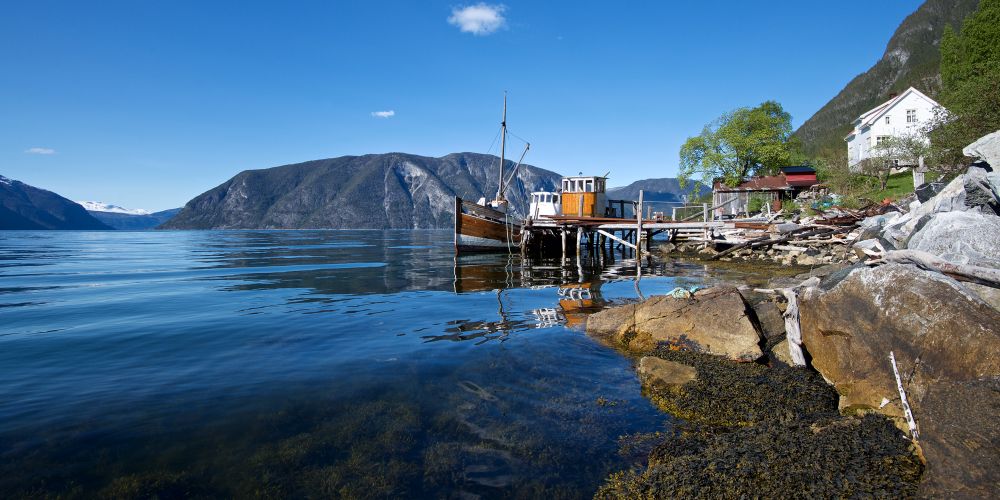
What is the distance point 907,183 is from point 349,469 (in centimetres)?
4829

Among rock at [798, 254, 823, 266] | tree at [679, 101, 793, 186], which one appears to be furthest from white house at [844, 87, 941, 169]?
rock at [798, 254, 823, 266]

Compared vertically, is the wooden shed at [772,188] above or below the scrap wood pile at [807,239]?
above

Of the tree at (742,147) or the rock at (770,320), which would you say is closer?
the rock at (770,320)

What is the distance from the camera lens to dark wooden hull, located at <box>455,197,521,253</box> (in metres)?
36.0

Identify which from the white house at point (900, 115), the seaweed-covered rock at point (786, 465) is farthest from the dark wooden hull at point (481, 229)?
the white house at point (900, 115)

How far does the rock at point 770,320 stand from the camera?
8.24 meters

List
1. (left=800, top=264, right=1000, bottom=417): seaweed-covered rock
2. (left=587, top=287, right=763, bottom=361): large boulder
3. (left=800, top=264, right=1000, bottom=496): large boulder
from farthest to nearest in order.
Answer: (left=587, top=287, right=763, bottom=361): large boulder → (left=800, top=264, right=1000, bottom=417): seaweed-covered rock → (left=800, top=264, right=1000, bottom=496): large boulder

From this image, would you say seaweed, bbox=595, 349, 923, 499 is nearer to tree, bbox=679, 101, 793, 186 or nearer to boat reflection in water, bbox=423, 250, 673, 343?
boat reflection in water, bbox=423, 250, 673, 343

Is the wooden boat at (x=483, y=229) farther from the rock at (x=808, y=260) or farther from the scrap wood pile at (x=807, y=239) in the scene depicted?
the rock at (x=808, y=260)

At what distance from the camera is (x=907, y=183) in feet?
123

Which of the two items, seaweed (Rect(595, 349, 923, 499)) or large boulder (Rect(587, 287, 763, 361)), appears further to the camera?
large boulder (Rect(587, 287, 763, 361))

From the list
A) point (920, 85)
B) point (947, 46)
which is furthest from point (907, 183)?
point (920, 85)

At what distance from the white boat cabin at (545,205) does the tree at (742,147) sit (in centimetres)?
2621

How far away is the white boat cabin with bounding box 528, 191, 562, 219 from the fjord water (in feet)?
79.6
